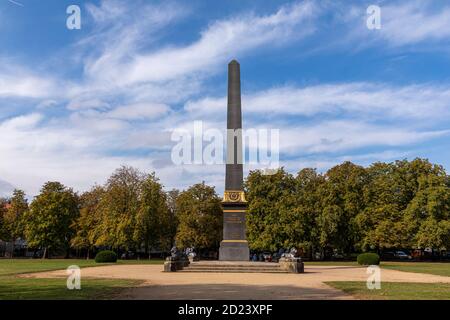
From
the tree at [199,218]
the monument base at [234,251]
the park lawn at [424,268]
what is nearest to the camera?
the park lawn at [424,268]

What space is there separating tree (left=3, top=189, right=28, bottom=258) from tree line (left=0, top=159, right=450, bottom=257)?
9.22 feet

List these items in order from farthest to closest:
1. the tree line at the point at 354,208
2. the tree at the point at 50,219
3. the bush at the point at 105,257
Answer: the tree at the point at 50,219 → the tree line at the point at 354,208 → the bush at the point at 105,257

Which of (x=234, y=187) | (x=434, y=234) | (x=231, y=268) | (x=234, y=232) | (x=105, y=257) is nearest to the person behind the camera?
(x=231, y=268)

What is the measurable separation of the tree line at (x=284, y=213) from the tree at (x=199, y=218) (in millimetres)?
126

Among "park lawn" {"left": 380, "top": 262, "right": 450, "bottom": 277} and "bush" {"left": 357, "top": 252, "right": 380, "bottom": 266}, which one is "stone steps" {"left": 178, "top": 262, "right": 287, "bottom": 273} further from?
"bush" {"left": 357, "top": 252, "right": 380, "bottom": 266}

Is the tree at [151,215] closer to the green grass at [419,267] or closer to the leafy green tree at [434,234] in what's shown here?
the green grass at [419,267]

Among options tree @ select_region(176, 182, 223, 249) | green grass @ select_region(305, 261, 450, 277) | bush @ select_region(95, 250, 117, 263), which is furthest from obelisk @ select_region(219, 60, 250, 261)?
tree @ select_region(176, 182, 223, 249)

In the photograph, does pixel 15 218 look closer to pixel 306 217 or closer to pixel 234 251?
pixel 306 217

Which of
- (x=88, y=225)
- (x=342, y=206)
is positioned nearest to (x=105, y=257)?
(x=88, y=225)

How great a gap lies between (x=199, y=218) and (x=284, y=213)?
1070cm

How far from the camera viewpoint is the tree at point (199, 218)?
53.7m

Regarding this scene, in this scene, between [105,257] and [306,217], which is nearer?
[105,257]

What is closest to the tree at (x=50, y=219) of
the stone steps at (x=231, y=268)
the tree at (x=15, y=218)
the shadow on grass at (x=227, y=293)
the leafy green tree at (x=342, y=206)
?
the tree at (x=15, y=218)

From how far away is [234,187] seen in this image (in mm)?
30250
